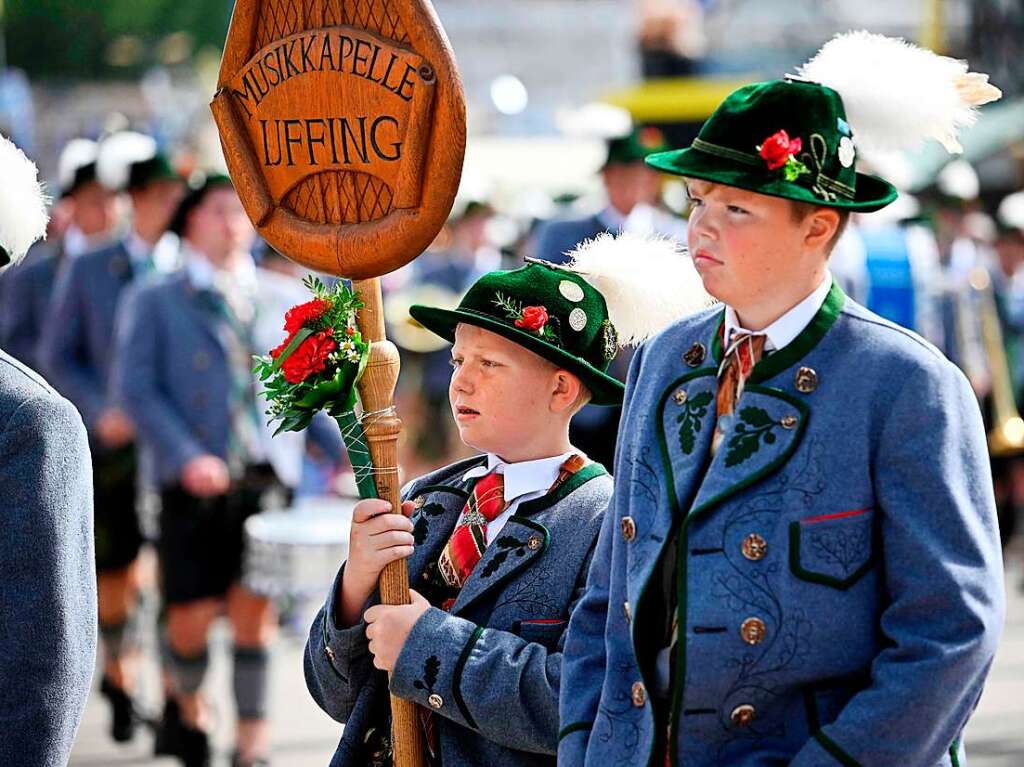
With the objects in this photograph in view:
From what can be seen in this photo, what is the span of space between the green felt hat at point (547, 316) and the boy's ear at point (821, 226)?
2.16 ft

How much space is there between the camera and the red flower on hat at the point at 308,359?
3.03 metres

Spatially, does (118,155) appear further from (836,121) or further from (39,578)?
(836,121)

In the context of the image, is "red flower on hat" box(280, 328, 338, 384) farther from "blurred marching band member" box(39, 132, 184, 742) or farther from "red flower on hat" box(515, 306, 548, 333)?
"blurred marching band member" box(39, 132, 184, 742)

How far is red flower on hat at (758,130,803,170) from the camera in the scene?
2604 mm

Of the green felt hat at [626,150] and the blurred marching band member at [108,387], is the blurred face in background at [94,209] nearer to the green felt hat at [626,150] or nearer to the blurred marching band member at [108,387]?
the blurred marching band member at [108,387]

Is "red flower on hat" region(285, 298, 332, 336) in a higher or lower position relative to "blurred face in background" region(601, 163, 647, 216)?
higher

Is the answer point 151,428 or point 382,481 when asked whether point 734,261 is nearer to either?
point 382,481

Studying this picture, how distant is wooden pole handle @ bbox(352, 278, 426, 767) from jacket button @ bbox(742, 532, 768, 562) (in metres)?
0.76

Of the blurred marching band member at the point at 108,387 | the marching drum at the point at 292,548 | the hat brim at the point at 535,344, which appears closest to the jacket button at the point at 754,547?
the hat brim at the point at 535,344

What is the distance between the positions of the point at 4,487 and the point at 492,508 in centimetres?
86

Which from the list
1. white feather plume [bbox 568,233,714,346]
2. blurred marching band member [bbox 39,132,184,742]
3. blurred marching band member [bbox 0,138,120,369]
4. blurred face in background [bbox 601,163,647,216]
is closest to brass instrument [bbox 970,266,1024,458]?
blurred face in background [bbox 601,163,647,216]

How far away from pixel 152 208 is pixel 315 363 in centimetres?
529

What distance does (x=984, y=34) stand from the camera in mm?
28797

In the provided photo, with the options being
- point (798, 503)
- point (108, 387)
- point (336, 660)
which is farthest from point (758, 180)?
point (108, 387)
